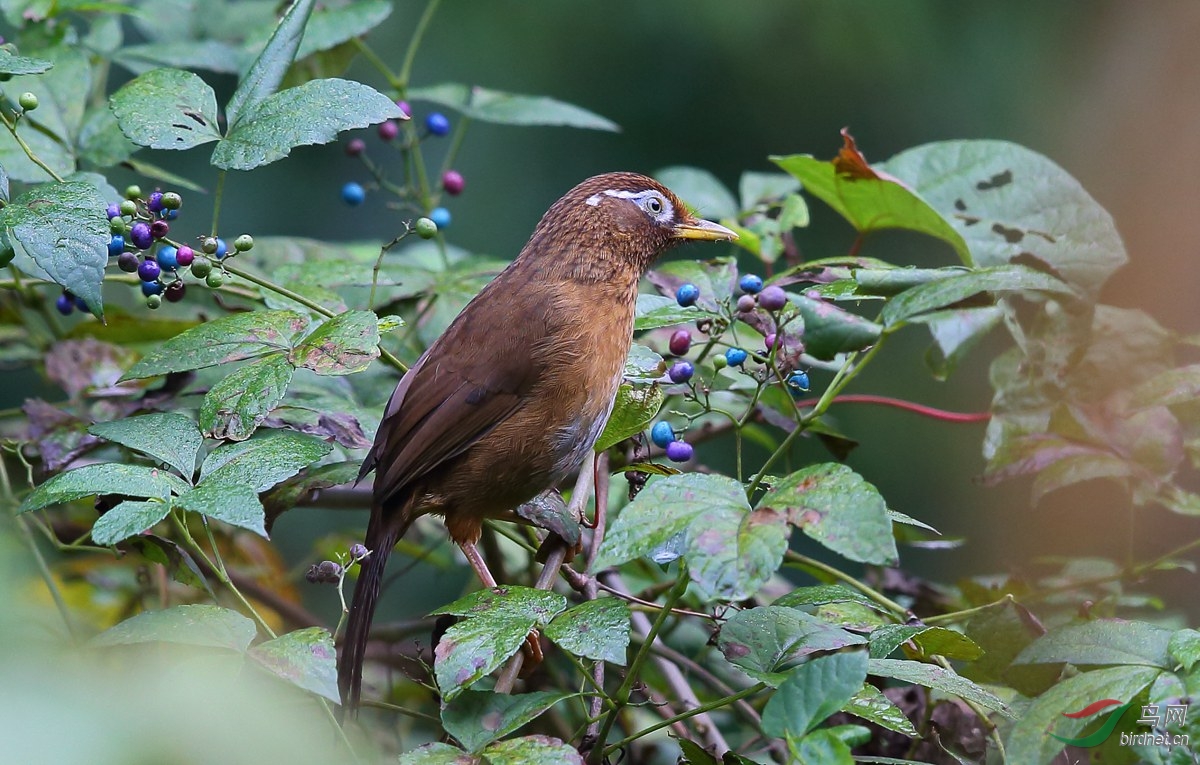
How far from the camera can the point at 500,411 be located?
3.01 m

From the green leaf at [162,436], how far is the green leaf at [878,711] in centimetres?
127

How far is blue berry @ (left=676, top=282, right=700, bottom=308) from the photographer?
104 inches


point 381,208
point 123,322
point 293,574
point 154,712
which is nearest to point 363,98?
point 123,322

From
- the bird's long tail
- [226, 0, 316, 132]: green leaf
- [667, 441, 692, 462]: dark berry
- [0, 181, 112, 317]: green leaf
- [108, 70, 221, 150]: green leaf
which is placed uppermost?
[226, 0, 316, 132]: green leaf

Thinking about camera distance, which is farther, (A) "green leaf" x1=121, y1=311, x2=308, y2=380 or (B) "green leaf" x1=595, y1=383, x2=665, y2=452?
(B) "green leaf" x1=595, y1=383, x2=665, y2=452

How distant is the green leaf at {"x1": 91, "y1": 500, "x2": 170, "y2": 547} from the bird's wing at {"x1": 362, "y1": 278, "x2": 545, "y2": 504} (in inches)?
31.6

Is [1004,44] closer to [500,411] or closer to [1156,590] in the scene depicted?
[1156,590]

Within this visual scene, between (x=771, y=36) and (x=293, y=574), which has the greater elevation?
(x=771, y=36)

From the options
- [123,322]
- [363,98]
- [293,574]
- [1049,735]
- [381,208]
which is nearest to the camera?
[1049,735]

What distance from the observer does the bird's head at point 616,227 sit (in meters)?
3.31

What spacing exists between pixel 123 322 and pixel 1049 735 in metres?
2.64

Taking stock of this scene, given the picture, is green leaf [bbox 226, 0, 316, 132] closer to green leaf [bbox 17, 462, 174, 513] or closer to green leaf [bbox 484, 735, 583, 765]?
green leaf [bbox 17, 462, 174, 513]

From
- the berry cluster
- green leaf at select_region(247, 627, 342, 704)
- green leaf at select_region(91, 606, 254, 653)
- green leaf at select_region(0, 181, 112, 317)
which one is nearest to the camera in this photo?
green leaf at select_region(247, 627, 342, 704)

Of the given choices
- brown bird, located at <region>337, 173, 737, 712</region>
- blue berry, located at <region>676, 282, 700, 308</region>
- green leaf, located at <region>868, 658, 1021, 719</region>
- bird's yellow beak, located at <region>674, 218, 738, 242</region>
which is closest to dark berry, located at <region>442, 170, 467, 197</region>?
brown bird, located at <region>337, 173, 737, 712</region>
